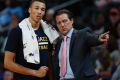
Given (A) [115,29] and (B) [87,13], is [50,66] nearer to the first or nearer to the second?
(A) [115,29]

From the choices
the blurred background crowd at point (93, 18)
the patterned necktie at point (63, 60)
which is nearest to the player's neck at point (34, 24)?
the patterned necktie at point (63, 60)

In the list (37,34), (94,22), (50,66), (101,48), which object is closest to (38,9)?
(37,34)

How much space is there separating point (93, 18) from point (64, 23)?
5715mm

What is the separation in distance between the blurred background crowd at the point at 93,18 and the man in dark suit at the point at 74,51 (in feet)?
12.7

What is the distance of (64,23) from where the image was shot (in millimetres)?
6496

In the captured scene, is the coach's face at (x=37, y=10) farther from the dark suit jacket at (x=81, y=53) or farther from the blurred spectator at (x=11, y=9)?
the blurred spectator at (x=11, y=9)

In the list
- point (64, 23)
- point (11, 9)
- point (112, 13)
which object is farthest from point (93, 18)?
point (64, 23)

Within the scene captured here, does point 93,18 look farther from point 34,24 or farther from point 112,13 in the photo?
point 34,24

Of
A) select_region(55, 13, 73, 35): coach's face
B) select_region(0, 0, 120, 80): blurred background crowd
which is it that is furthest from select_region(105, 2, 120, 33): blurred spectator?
select_region(55, 13, 73, 35): coach's face

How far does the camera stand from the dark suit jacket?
636 cm

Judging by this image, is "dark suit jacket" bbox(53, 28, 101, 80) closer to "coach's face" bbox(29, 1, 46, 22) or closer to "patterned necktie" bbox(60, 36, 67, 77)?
"patterned necktie" bbox(60, 36, 67, 77)

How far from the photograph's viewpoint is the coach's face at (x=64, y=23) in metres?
6.49

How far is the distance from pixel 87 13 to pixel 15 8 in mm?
1708

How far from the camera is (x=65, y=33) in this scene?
21.5 ft
